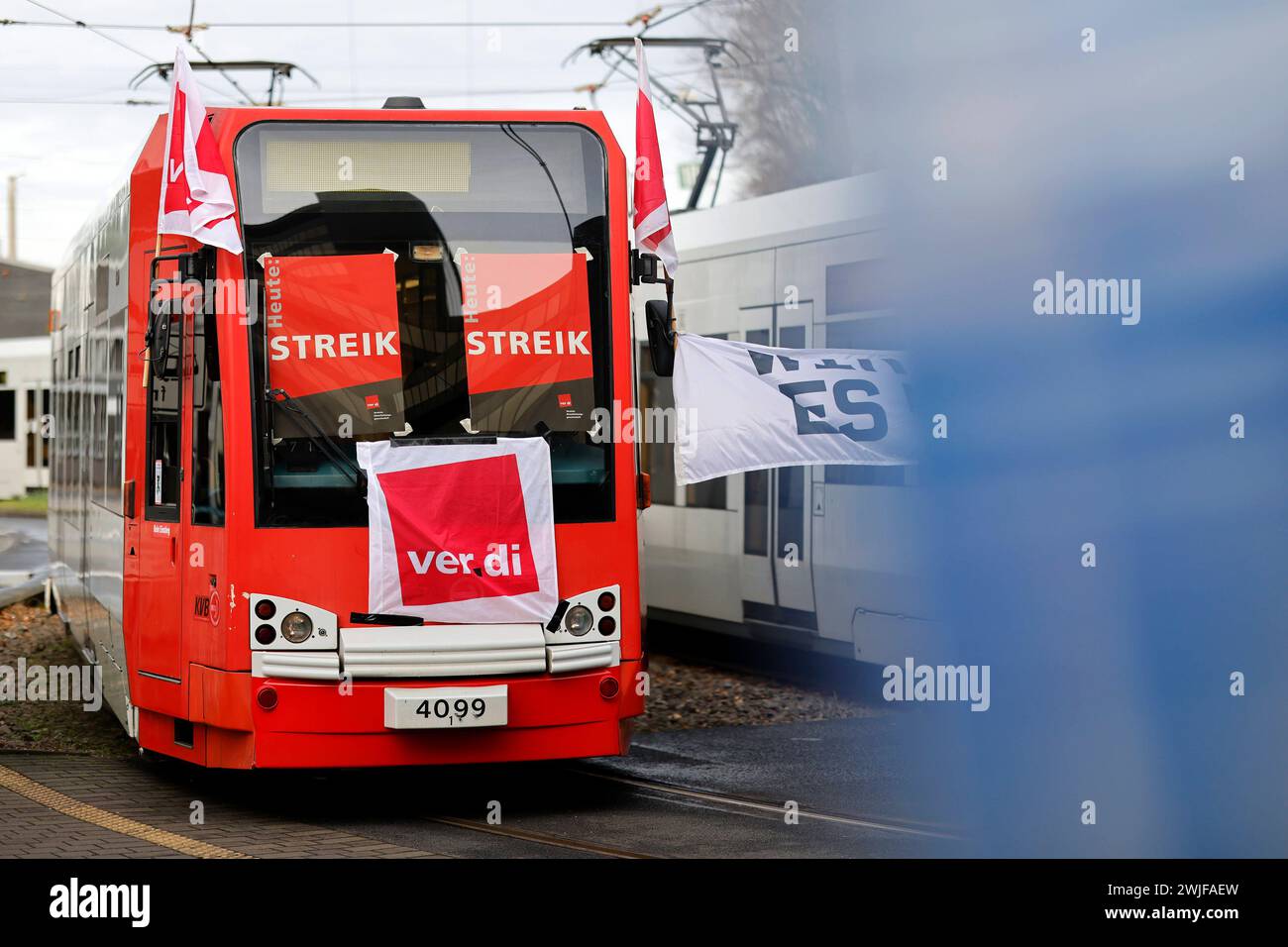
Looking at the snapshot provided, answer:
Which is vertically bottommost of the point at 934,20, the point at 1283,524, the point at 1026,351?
the point at 1283,524

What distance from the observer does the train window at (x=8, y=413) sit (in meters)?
38.8

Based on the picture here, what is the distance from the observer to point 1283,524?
15.3ft

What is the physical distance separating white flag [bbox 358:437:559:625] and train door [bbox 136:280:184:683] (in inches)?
41.2

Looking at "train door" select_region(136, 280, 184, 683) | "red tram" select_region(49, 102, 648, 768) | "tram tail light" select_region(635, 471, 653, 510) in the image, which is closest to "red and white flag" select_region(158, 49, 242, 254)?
"red tram" select_region(49, 102, 648, 768)

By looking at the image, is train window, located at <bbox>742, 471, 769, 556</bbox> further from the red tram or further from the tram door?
the red tram

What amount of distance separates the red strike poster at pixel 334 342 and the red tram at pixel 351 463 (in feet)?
0.15

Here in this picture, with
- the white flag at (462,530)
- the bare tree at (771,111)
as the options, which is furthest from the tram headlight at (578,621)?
the bare tree at (771,111)

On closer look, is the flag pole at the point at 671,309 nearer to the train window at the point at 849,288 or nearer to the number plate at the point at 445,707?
the number plate at the point at 445,707

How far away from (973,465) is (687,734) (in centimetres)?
598

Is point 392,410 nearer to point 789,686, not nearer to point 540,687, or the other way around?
point 540,687

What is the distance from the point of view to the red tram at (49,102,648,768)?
8.05m

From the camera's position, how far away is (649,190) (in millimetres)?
8562

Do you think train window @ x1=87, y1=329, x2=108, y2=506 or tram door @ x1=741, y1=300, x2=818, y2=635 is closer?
train window @ x1=87, y1=329, x2=108, y2=506
